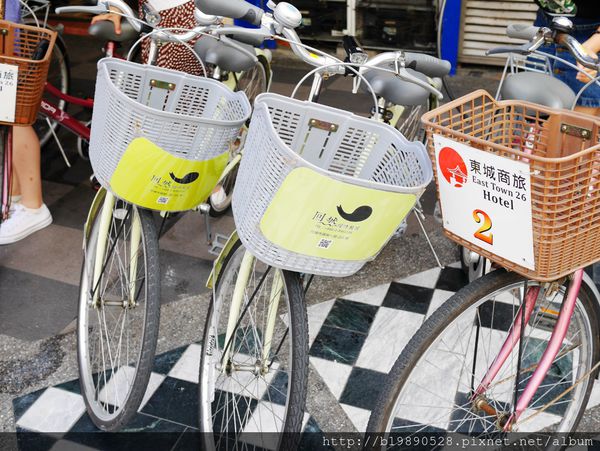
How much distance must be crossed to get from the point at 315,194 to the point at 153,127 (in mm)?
638

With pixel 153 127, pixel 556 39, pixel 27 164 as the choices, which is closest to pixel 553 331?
pixel 556 39

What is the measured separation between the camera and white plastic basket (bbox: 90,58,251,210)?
2270 millimetres

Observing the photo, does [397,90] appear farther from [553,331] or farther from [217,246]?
[217,246]

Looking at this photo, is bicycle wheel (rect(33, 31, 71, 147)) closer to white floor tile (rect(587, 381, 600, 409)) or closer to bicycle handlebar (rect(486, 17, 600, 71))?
bicycle handlebar (rect(486, 17, 600, 71))

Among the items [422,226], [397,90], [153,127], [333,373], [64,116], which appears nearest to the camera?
[153,127]

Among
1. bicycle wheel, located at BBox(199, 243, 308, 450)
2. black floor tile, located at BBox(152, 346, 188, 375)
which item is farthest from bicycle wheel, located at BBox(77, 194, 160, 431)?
bicycle wheel, located at BBox(199, 243, 308, 450)

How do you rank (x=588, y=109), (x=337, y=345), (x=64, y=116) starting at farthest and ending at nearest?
(x=64, y=116), (x=337, y=345), (x=588, y=109)

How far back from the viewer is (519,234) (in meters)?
1.84

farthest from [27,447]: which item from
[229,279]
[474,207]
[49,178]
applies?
[49,178]

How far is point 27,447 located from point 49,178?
2.29 metres

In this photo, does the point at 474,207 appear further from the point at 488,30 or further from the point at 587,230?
the point at 488,30

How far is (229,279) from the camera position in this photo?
2.50 metres

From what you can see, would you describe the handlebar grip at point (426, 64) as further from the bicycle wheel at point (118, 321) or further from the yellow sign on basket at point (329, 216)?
the bicycle wheel at point (118, 321)


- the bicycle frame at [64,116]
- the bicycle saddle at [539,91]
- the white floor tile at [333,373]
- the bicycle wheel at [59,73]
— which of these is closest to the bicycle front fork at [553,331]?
the bicycle saddle at [539,91]
